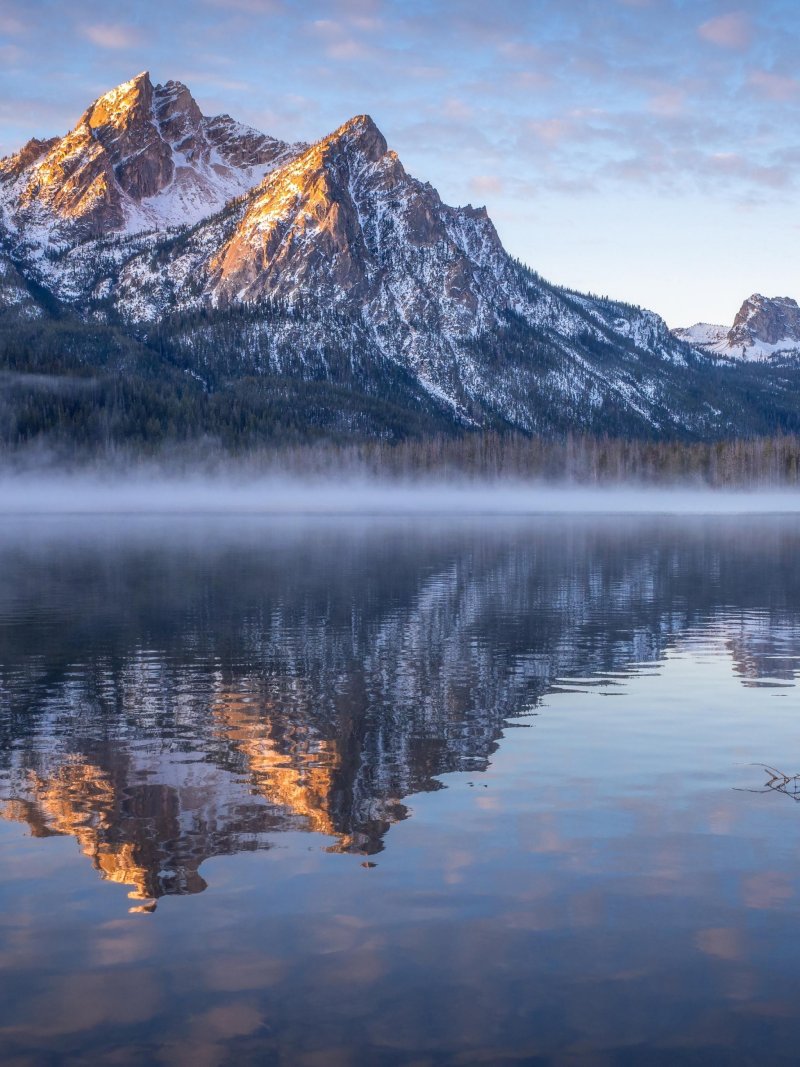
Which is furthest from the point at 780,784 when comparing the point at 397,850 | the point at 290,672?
the point at 290,672

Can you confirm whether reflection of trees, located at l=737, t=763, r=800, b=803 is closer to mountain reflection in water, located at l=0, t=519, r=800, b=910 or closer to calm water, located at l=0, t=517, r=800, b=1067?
calm water, located at l=0, t=517, r=800, b=1067

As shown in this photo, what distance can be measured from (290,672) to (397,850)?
16733 millimetres

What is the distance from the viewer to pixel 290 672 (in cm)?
3269

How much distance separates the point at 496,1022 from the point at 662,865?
17.0 ft

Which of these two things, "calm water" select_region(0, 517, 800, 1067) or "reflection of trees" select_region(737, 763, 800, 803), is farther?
"reflection of trees" select_region(737, 763, 800, 803)

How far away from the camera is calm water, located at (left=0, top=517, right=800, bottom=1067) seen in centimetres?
1129

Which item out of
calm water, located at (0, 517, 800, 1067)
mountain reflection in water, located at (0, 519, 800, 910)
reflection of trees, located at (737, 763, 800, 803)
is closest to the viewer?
calm water, located at (0, 517, 800, 1067)

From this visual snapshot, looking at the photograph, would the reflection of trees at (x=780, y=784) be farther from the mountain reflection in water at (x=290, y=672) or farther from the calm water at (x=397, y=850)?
the mountain reflection in water at (x=290, y=672)

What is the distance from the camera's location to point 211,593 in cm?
5556

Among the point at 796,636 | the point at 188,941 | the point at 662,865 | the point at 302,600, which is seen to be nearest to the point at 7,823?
the point at 188,941

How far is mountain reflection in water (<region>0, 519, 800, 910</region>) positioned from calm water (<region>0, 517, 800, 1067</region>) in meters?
0.13

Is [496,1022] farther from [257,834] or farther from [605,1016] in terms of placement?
[257,834]

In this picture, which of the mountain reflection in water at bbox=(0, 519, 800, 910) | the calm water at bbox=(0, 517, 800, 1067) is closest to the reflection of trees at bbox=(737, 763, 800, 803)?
the calm water at bbox=(0, 517, 800, 1067)

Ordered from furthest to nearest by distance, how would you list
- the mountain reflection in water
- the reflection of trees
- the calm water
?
the reflection of trees < the mountain reflection in water < the calm water
